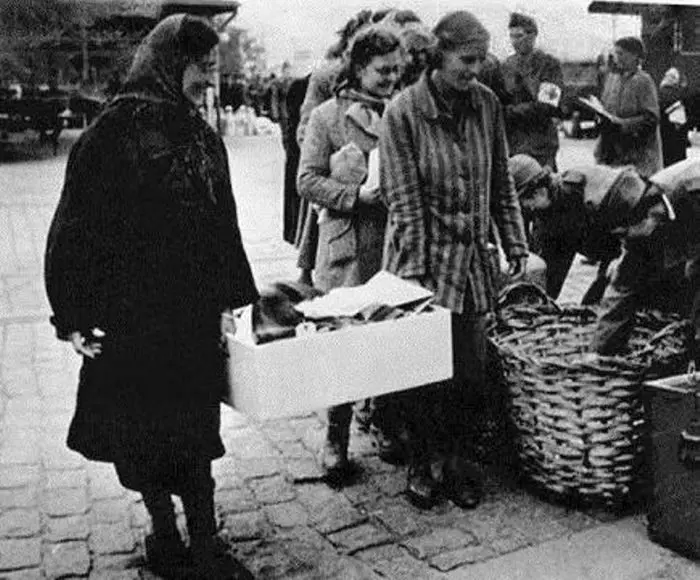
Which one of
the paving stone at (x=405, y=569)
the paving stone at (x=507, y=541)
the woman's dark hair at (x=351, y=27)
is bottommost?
the paving stone at (x=405, y=569)

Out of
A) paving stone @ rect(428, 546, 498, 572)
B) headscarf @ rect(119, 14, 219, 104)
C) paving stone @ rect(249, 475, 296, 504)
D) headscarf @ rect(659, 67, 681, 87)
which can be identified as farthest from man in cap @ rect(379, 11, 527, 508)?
headscarf @ rect(659, 67, 681, 87)

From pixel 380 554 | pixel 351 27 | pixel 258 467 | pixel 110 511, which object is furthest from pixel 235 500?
pixel 351 27

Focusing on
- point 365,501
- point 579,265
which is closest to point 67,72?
point 365,501

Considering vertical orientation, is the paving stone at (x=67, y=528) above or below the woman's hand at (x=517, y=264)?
below

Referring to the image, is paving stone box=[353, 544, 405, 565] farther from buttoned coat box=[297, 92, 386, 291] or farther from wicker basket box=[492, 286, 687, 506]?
buttoned coat box=[297, 92, 386, 291]

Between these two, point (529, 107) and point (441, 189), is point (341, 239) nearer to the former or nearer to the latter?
point (441, 189)

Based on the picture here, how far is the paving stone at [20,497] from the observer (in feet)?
11.0

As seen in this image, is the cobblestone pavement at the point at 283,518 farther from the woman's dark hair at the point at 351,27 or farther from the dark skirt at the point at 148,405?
the woman's dark hair at the point at 351,27

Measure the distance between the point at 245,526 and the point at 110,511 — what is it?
1.45 ft

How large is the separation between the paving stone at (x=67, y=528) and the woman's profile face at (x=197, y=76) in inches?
52.5

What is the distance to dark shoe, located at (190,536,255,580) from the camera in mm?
2770

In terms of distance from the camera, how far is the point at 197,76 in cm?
261

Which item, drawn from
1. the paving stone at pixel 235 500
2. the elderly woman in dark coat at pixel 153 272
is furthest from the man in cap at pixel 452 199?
the elderly woman in dark coat at pixel 153 272

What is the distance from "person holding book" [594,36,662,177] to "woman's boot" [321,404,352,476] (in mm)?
2692
